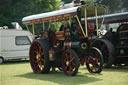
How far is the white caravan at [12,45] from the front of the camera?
731 inches

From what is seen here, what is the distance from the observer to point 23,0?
3294cm

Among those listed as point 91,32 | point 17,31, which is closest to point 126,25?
point 91,32

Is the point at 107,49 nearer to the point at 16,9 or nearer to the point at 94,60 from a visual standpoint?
the point at 94,60

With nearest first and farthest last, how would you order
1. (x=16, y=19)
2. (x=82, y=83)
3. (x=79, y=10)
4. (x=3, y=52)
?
(x=82, y=83) → (x=79, y=10) → (x=3, y=52) → (x=16, y=19)

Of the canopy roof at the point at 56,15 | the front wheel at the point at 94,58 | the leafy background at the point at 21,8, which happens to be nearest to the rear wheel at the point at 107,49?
the front wheel at the point at 94,58

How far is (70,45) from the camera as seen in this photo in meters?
10.4

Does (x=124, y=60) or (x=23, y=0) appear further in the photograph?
(x=23, y=0)

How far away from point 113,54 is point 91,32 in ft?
7.75

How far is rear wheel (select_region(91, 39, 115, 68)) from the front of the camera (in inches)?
488

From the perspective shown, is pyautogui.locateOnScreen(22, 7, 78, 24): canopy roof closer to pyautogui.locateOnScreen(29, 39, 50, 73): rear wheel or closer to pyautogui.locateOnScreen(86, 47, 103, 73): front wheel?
pyautogui.locateOnScreen(29, 39, 50, 73): rear wheel

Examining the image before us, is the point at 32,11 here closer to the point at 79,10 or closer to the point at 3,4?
the point at 3,4

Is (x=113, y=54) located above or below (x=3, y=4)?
below

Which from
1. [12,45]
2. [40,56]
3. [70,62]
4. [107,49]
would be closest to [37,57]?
[40,56]

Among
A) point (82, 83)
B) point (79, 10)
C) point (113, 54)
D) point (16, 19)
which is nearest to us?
point (82, 83)
